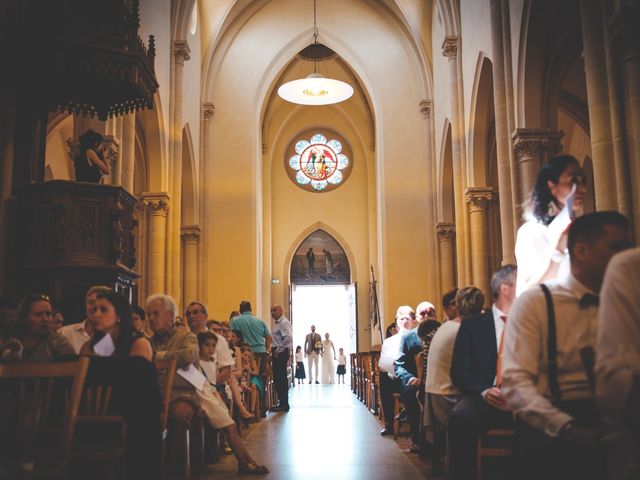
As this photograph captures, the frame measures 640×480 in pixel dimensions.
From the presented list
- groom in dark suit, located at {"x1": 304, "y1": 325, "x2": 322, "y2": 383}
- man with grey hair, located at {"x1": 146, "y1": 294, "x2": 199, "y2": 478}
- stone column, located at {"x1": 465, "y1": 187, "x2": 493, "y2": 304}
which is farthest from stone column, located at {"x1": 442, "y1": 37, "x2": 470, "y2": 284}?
man with grey hair, located at {"x1": 146, "y1": 294, "x2": 199, "y2": 478}

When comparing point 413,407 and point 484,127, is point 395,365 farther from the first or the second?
point 484,127

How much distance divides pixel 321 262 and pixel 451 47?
1255 cm

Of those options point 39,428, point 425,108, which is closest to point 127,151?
point 39,428

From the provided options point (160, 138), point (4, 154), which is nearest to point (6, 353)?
point (4, 154)

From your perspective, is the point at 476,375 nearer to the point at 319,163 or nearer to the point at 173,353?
the point at 173,353

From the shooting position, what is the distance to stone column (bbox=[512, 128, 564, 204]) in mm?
10531

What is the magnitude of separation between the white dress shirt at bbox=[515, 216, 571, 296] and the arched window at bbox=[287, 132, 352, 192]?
23061 mm

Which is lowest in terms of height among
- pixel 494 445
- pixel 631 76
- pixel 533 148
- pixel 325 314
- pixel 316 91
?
pixel 494 445

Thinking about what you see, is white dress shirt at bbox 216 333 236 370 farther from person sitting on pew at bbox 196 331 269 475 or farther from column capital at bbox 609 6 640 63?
column capital at bbox 609 6 640 63

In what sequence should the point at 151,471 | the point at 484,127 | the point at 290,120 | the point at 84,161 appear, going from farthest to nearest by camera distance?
the point at 290,120, the point at 484,127, the point at 84,161, the point at 151,471

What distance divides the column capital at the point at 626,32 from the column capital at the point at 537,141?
3.54 metres

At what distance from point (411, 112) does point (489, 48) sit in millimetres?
7180

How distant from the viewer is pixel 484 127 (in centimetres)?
1445

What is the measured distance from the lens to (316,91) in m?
18.5
